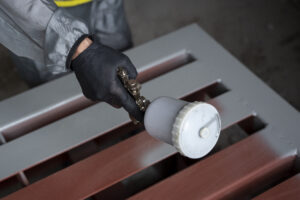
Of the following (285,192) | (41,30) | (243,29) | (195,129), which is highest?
(41,30)

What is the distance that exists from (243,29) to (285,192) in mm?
1421

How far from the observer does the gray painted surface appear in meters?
0.94

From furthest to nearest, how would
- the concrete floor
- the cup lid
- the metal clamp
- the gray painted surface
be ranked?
the concrete floor
the gray painted surface
the metal clamp
the cup lid

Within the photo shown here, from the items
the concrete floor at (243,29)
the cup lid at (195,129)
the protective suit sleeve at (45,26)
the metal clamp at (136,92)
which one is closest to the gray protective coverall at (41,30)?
the protective suit sleeve at (45,26)

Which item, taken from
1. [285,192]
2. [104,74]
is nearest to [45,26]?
[104,74]

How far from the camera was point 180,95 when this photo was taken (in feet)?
3.41

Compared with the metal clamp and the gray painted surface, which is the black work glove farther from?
the gray painted surface

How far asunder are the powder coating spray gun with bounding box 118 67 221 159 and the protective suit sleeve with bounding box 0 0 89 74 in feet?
0.83

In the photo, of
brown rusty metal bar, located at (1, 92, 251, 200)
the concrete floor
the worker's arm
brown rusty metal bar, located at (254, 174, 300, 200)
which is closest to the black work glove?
the worker's arm

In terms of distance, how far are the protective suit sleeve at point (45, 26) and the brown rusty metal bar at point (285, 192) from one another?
53 centimetres

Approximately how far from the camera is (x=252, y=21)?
84.1 inches

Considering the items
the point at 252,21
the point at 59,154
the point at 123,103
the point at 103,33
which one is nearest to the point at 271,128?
the point at 123,103

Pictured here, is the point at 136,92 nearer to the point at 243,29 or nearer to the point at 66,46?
the point at 66,46

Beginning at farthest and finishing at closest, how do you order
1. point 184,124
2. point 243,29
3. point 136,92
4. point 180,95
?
1. point 243,29
2. point 180,95
3. point 136,92
4. point 184,124
